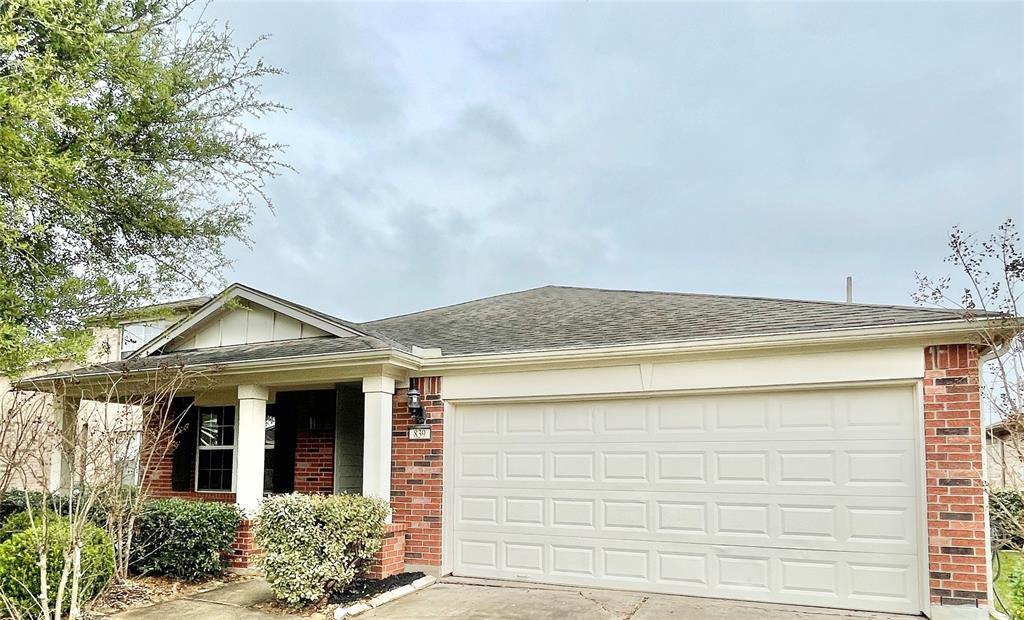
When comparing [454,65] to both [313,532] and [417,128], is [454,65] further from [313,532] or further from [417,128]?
[313,532]

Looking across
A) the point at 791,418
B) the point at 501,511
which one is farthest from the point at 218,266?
the point at 791,418

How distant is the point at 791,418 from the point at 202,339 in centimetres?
853

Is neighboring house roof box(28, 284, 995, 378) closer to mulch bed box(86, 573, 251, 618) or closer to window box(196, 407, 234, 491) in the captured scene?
window box(196, 407, 234, 491)

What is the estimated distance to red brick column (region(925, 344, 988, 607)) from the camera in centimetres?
654

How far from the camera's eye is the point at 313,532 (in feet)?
24.7

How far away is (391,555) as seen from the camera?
28.2ft

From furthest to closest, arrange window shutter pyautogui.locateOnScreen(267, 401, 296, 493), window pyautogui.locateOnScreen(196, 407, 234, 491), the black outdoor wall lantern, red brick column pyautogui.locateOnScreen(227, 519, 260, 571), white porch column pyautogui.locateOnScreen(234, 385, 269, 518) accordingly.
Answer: window pyautogui.locateOnScreen(196, 407, 234, 491) → window shutter pyautogui.locateOnScreen(267, 401, 296, 493) → white porch column pyautogui.locateOnScreen(234, 385, 269, 518) → red brick column pyautogui.locateOnScreen(227, 519, 260, 571) → the black outdoor wall lantern

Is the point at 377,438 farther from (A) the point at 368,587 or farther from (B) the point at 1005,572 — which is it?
(B) the point at 1005,572

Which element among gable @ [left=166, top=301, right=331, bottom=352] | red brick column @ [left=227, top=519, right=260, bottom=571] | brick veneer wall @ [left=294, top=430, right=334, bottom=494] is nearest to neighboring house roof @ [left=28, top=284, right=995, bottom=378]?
gable @ [left=166, top=301, right=331, bottom=352]

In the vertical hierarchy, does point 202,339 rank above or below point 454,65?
below

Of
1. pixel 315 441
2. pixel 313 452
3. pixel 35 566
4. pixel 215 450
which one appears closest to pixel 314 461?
pixel 313 452

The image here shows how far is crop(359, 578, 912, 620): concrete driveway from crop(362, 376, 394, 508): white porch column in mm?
1392

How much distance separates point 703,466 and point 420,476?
343cm

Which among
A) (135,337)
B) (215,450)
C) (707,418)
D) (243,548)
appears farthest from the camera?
(135,337)
